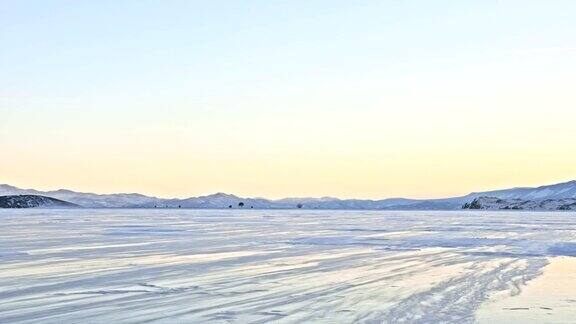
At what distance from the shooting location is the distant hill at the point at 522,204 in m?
159

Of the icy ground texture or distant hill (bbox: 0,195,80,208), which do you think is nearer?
the icy ground texture

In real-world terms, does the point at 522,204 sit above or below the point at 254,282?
above

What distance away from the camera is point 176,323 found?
701 cm

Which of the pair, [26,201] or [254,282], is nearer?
[254,282]

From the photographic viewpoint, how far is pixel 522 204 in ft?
548

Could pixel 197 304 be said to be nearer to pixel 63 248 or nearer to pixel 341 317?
pixel 341 317

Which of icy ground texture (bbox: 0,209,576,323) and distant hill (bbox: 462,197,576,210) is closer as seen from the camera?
icy ground texture (bbox: 0,209,576,323)

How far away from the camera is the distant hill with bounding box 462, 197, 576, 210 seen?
159 meters

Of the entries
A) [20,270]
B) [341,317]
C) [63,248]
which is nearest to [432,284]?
[341,317]

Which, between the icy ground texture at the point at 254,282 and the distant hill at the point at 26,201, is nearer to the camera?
the icy ground texture at the point at 254,282

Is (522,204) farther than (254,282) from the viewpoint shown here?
Yes

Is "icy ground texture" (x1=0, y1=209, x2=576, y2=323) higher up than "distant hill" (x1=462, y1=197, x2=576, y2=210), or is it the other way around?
"distant hill" (x1=462, y1=197, x2=576, y2=210)

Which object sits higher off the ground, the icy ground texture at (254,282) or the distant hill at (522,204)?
the distant hill at (522,204)

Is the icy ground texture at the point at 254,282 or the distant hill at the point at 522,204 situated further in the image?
the distant hill at the point at 522,204
